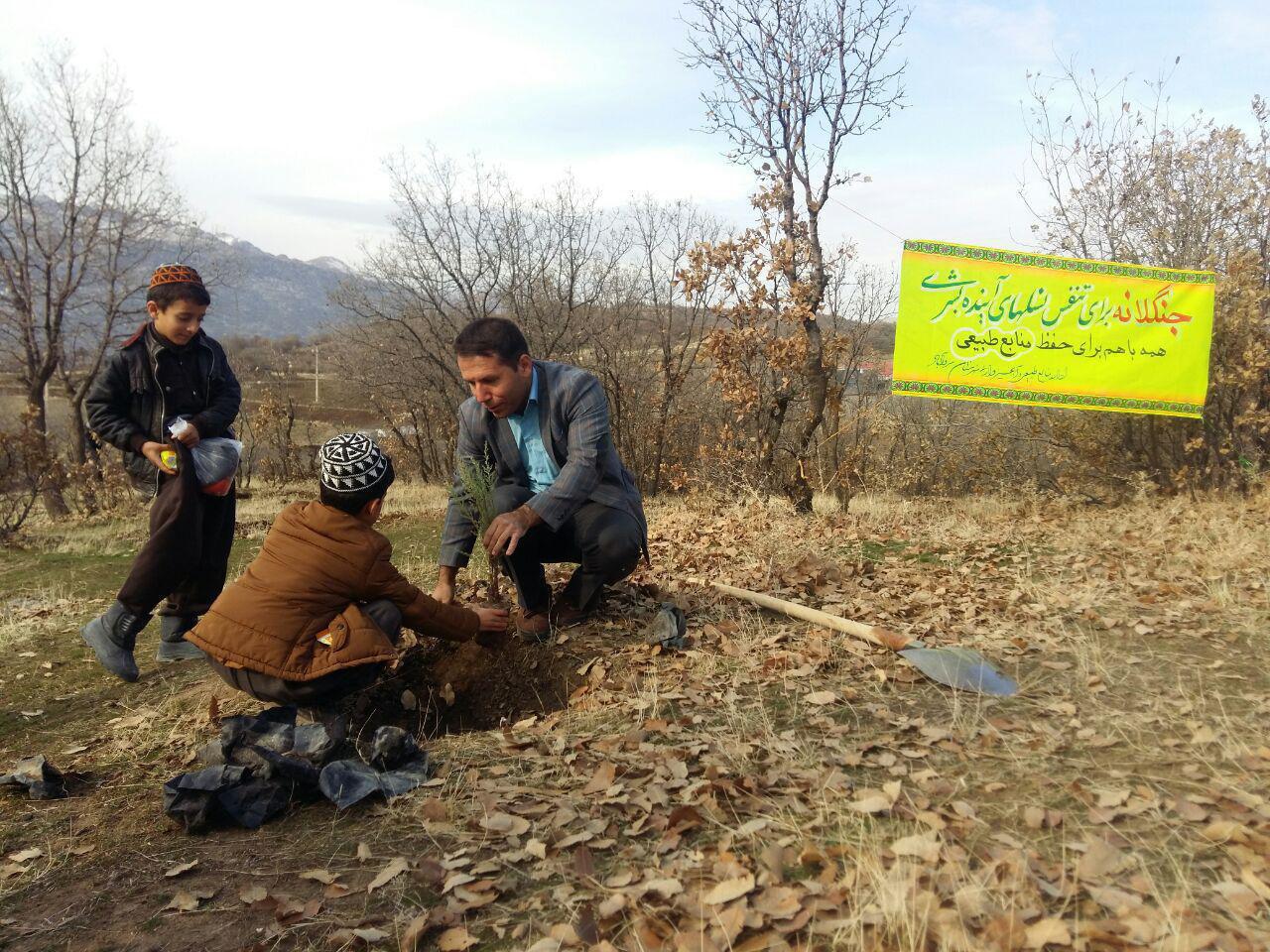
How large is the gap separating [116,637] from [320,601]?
1.77 metres

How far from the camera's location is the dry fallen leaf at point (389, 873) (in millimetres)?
2359

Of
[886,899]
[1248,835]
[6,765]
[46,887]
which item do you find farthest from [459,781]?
[1248,835]

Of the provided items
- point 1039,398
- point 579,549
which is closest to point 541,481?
point 579,549

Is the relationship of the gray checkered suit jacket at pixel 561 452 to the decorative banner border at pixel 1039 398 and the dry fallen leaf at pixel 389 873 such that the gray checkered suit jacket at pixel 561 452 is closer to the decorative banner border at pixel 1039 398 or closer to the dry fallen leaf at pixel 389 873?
the dry fallen leaf at pixel 389 873

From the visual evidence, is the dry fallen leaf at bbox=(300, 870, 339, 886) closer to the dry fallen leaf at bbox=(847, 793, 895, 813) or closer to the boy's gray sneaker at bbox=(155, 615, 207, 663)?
the dry fallen leaf at bbox=(847, 793, 895, 813)

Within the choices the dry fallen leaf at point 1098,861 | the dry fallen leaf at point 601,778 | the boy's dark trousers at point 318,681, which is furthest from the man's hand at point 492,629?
the dry fallen leaf at point 1098,861

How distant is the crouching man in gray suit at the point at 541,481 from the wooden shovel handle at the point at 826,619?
0.66 metres

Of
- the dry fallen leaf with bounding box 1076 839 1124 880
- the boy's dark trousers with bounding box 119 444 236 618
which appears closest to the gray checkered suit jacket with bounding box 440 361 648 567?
the boy's dark trousers with bounding box 119 444 236 618

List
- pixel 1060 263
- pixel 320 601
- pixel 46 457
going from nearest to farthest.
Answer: pixel 320 601 → pixel 1060 263 → pixel 46 457

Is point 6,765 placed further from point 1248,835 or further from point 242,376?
point 242,376

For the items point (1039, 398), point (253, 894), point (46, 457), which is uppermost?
point (1039, 398)

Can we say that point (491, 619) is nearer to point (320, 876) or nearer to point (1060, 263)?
point (320, 876)

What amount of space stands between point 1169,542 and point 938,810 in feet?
15.3

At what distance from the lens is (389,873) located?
2406mm
